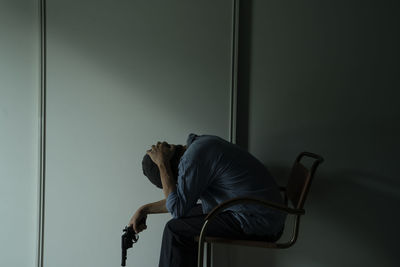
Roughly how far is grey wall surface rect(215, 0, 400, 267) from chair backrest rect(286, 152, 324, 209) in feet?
0.65

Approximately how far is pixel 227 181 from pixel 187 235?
0.28 metres

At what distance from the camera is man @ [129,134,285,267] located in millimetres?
1116

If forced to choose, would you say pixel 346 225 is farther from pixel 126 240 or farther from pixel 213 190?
pixel 126 240

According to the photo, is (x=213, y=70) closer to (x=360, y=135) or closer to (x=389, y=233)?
(x=360, y=135)

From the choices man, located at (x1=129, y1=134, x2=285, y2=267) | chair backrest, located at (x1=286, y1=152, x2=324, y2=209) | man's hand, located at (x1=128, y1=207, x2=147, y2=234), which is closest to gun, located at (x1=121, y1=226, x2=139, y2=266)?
man's hand, located at (x1=128, y1=207, x2=147, y2=234)

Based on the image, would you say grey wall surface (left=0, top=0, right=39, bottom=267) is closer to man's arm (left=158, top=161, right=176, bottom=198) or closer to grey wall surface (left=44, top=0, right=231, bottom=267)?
grey wall surface (left=44, top=0, right=231, bottom=267)

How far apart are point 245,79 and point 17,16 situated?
1338mm

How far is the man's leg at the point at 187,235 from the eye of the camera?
3.77 ft

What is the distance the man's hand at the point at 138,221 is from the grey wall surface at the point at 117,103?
0.29 m

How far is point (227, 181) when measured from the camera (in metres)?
1.16

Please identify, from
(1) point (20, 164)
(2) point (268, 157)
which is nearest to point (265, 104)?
(2) point (268, 157)

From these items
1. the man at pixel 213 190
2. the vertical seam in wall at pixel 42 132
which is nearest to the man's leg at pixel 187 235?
the man at pixel 213 190

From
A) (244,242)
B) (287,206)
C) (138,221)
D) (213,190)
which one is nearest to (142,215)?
(138,221)

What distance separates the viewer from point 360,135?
152cm
